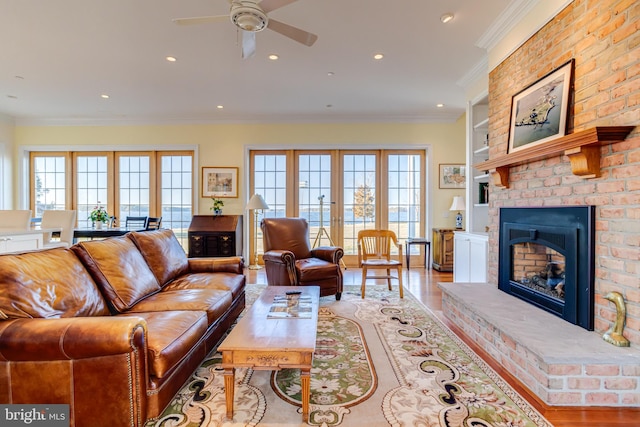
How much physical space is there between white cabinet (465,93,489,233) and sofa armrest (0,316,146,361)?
13.1ft

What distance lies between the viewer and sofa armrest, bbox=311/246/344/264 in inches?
148

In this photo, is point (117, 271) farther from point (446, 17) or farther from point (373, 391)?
point (446, 17)

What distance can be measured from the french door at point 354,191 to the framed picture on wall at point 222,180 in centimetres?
97

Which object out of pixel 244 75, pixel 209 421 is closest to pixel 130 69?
pixel 244 75

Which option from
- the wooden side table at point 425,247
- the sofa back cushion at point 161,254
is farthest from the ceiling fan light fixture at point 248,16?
the wooden side table at point 425,247

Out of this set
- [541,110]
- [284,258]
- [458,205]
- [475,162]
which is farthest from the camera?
[458,205]

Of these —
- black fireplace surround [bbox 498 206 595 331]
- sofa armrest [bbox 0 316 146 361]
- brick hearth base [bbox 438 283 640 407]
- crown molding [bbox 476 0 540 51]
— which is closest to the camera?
sofa armrest [bbox 0 316 146 361]

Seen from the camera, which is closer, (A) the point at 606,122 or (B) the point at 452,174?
(A) the point at 606,122

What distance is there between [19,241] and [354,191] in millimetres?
4807

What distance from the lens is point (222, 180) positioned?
5848 mm

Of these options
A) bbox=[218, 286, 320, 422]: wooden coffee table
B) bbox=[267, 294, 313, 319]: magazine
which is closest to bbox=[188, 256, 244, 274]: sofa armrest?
bbox=[267, 294, 313, 319]: magazine

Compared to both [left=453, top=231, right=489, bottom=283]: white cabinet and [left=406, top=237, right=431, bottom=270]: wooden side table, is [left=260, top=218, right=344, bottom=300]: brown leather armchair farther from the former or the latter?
[left=406, top=237, right=431, bottom=270]: wooden side table

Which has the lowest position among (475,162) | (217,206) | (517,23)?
(217,206)

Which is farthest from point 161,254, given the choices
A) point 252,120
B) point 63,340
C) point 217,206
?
point 252,120
